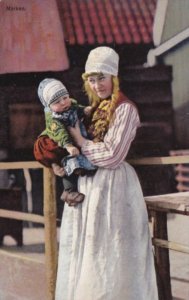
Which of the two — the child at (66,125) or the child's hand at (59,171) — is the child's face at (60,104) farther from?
the child's hand at (59,171)

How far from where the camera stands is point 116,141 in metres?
2.46

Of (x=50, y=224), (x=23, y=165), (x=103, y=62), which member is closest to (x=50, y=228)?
(x=50, y=224)

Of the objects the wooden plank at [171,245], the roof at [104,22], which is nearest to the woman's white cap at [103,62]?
the wooden plank at [171,245]

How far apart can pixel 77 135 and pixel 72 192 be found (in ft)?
0.89

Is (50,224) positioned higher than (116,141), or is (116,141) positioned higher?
(116,141)

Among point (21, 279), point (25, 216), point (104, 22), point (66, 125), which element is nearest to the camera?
point (66, 125)

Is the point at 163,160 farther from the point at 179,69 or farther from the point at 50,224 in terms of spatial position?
the point at 179,69

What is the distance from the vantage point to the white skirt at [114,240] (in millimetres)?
2520

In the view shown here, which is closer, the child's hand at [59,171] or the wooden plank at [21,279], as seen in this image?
the child's hand at [59,171]

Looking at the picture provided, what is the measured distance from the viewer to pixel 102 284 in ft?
8.25

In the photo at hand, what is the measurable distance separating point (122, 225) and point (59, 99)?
64 centimetres

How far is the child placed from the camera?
8.25ft

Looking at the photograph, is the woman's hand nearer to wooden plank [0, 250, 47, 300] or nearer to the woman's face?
the woman's face

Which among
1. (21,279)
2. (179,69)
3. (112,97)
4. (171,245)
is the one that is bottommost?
(21,279)
